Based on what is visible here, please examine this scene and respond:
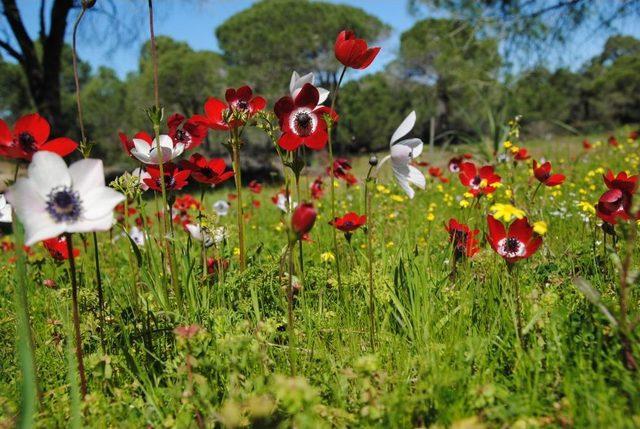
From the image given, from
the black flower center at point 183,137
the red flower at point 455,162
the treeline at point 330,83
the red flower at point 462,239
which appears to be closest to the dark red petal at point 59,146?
the black flower center at point 183,137

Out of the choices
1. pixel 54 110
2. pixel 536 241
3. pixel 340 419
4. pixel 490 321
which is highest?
pixel 54 110

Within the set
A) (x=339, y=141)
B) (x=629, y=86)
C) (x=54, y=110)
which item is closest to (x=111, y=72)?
(x=339, y=141)

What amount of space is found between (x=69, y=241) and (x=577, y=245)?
6.51 ft

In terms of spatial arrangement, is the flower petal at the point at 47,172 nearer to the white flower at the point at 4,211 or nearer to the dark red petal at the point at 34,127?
the dark red petal at the point at 34,127

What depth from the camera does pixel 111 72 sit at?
40.3m

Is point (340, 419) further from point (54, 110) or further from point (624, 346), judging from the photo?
point (54, 110)

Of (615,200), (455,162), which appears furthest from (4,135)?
(455,162)

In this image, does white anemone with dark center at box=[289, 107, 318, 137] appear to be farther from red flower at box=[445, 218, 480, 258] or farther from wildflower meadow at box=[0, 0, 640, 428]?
red flower at box=[445, 218, 480, 258]

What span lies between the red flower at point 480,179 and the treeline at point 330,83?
18.5 metres

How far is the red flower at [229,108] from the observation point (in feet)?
4.95

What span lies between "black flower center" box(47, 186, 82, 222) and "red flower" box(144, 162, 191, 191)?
593 millimetres

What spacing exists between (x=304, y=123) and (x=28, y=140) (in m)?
0.73

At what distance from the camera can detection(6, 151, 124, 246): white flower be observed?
3.15ft

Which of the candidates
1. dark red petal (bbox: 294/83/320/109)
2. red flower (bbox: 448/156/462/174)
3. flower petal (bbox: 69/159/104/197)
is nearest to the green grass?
flower petal (bbox: 69/159/104/197)
